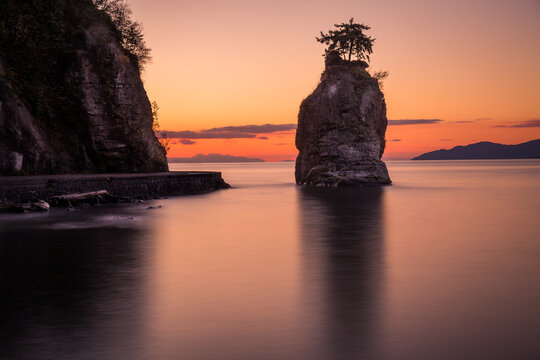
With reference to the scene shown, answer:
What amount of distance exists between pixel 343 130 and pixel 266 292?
150ft

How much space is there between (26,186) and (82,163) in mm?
10920

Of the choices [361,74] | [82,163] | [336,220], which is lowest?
[336,220]

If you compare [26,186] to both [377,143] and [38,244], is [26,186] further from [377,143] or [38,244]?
[377,143]

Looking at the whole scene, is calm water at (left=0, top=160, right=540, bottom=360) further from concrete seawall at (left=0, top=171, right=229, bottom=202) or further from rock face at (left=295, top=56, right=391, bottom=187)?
rock face at (left=295, top=56, right=391, bottom=187)

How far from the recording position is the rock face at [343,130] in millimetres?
54469

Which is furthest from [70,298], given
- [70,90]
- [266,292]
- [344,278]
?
[70,90]

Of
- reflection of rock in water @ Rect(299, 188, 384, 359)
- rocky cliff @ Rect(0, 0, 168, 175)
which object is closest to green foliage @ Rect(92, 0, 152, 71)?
rocky cliff @ Rect(0, 0, 168, 175)

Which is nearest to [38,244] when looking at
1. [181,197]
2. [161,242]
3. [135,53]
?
[161,242]

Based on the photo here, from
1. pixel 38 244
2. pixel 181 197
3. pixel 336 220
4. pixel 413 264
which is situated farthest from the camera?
pixel 181 197

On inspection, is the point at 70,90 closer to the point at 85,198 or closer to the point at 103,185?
the point at 103,185

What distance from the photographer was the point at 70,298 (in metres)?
9.78

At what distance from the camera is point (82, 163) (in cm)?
3953

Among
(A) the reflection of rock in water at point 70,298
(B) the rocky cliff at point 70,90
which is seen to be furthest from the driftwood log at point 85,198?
(A) the reflection of rock in water at point 70,298

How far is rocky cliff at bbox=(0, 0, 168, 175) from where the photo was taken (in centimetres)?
3709
